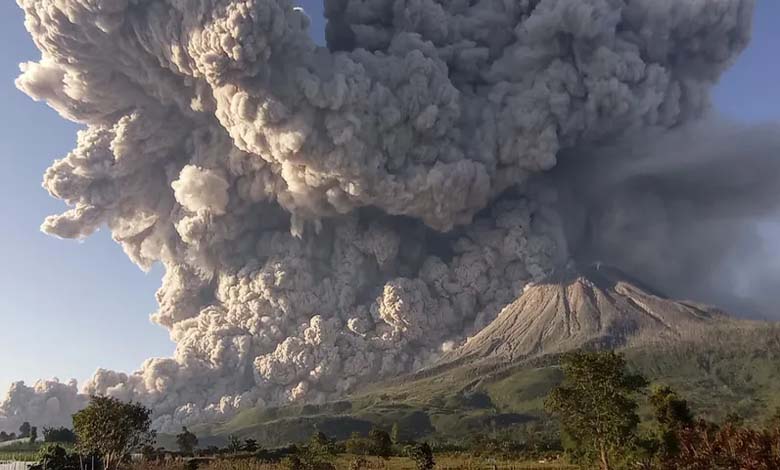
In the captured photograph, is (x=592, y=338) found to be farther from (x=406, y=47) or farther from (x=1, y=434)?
(x=1, y=434)

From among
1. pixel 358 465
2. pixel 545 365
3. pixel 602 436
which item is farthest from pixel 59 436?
pixel 545 365

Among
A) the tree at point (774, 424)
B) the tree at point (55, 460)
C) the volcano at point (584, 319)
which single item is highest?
the volcano at point (584, 319)

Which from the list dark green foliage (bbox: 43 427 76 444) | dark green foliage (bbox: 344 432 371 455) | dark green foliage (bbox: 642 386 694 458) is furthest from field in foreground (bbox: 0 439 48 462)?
dark green foliage (bbox: 642 386 694 458)

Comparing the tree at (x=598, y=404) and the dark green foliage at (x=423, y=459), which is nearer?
the tree at (x=598, y=404)

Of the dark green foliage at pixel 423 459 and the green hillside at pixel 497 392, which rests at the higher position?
the green hillside at pixel 497 392

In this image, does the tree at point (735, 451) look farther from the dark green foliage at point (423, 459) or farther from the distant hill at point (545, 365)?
the distant hill at point (545, 365)

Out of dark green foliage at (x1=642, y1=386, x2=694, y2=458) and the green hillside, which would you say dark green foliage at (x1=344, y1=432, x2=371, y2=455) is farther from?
the green hillside

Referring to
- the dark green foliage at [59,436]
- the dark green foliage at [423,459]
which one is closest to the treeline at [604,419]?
the dark green foliage at [423,459]
